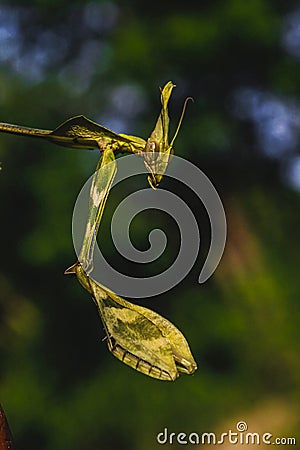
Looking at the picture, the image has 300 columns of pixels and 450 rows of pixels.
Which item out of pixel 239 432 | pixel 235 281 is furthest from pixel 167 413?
pixel 235 281

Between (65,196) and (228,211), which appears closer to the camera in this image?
(65,196)

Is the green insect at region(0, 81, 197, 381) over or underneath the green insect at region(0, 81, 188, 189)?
underneath

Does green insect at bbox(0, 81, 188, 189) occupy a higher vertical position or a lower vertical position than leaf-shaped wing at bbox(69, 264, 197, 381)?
higher

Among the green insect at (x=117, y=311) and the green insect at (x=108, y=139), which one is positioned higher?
the green insect at (x=108, y=139)

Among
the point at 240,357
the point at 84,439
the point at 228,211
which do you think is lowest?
the point at 84,439

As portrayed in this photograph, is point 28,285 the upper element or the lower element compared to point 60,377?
upper

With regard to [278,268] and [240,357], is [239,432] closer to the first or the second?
[240,357]

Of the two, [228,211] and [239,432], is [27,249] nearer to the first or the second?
[228,211]

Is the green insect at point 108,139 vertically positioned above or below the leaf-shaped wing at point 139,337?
above

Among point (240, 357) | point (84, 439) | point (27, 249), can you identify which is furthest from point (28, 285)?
point (240, 357)
